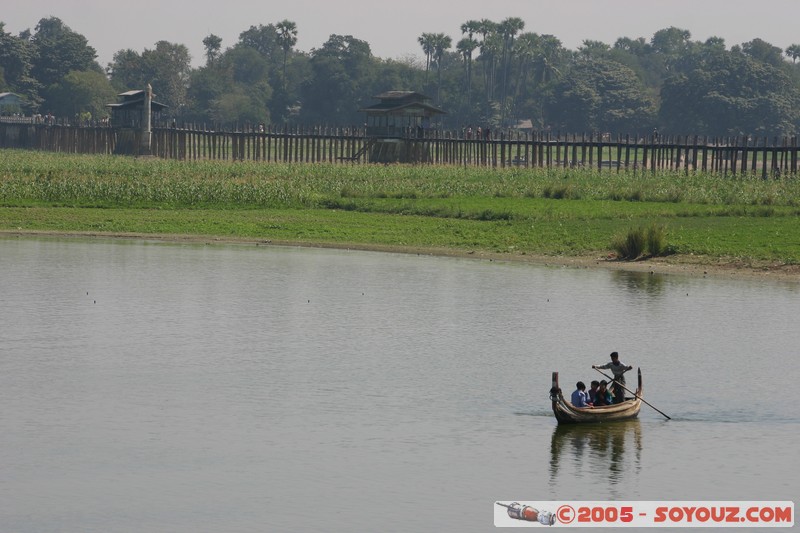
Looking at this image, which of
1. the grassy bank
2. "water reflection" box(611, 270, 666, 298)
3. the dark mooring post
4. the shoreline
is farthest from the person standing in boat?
the dark mooring post

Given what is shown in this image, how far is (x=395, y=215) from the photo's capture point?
69.1 m

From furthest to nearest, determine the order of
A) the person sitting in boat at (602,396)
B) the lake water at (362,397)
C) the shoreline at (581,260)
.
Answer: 1. the shoreline at (581,260)
2. the person sitting in boat at (602,396)
3. the lake water at (362,397)

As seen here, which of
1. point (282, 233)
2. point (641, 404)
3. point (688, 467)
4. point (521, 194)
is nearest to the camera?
point (688, 467)

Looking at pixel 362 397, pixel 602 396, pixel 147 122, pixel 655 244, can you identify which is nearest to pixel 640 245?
pixel 655 244

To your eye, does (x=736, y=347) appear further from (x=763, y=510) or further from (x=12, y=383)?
(x=12, y=383)

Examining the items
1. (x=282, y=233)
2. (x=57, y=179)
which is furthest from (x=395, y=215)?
(x=57, y=179)

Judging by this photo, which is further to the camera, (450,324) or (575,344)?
(450,324)

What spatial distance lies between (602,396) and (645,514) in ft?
21.4

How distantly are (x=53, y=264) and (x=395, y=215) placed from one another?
72.4 ft

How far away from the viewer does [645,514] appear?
2147cm

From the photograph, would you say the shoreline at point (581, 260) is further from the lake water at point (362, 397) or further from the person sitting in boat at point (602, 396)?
the person sitting in boat at point (602, 396)

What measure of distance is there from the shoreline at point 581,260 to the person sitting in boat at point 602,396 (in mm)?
24626

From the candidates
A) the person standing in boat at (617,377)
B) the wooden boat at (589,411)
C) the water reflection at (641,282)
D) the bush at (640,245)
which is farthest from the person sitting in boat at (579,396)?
the bush at (640,245)

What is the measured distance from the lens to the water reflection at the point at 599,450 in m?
23.9
